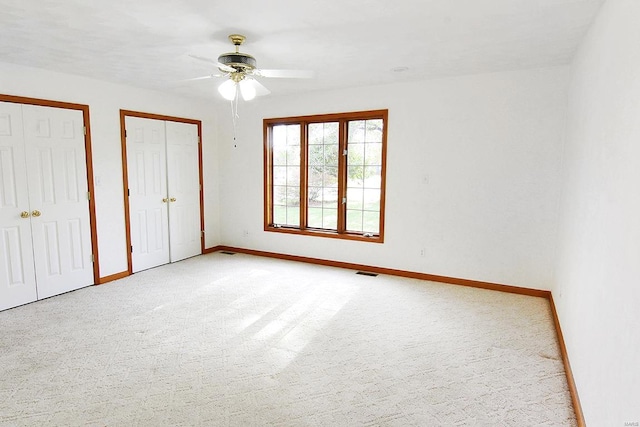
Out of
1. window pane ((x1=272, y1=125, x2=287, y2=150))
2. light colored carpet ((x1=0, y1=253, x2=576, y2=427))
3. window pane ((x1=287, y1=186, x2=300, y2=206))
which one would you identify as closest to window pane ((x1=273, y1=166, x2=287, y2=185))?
window pane ((x1=287, y1=186, x2=300, y2=206))

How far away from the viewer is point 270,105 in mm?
5586

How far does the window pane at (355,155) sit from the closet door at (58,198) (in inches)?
128

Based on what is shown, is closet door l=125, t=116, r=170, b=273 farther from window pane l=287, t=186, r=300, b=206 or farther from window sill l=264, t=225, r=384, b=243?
window pane l=287, t=186, r=300, b=206

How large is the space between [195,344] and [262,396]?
0.94 metres

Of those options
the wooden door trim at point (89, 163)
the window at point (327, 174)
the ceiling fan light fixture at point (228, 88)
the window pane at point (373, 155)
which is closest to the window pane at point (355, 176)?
the window at point (327, 174)

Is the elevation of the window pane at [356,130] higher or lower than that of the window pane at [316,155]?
higher

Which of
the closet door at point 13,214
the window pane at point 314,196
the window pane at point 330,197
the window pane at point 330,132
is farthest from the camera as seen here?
→ the window pane at point 314,196

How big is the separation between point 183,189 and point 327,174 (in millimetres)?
2188

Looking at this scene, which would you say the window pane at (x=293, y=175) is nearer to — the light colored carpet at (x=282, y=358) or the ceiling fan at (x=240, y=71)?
→ the light colored carpet at (x=282, y=358)

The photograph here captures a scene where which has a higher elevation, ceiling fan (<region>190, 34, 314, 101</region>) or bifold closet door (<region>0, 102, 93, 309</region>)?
ceiling fan (<region>190, 34, 314, 101</region>)

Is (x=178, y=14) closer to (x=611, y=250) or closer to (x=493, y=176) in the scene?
(x=611, y=250)

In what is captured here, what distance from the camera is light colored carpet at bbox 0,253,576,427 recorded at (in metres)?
2.19

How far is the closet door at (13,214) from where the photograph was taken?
364 cm

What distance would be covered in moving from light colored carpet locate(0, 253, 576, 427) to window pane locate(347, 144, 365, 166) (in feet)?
5.78
